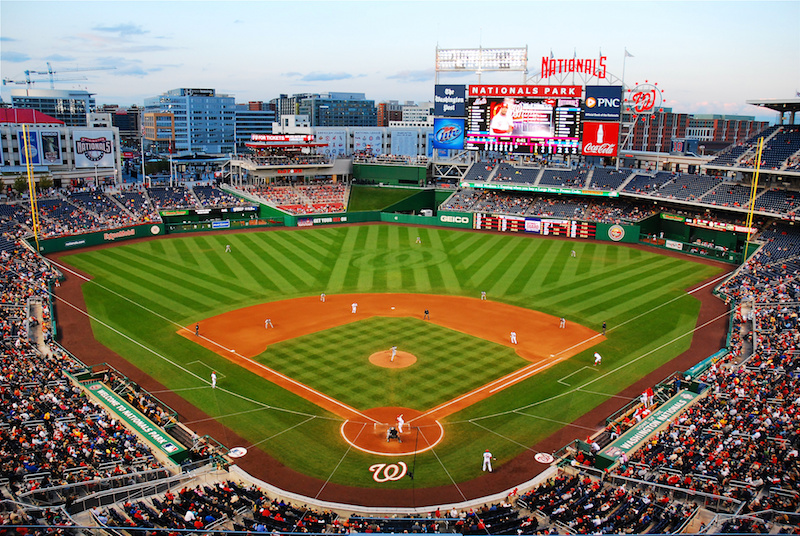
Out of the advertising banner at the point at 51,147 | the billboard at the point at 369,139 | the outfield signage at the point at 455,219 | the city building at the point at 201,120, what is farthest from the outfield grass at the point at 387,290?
the city building at the point at 201,120

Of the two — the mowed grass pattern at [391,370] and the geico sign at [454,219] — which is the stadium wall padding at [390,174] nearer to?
the geico sign at [454,219]

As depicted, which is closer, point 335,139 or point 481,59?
point 481,59

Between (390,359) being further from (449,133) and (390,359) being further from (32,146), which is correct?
(32,146)

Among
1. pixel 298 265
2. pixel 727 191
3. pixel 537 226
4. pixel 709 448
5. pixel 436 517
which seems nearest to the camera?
pixel 436 517

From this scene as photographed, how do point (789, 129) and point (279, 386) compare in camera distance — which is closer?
point (279, 386)

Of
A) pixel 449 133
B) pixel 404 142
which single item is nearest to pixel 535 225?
pixel 449 133

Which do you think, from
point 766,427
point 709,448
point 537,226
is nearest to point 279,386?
point 709,448

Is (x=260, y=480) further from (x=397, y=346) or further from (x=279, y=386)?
(x=397, y=346)
